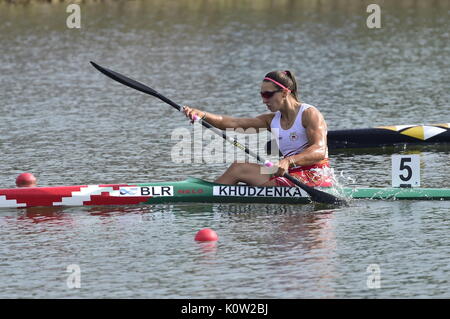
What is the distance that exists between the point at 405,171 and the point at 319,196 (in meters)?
1.33

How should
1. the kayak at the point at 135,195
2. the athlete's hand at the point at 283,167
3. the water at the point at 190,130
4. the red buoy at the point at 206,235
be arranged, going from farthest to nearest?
the kayak at the point at 135,195 → the athlete's hand at the point at 283,167 → the red buoy at the point at 206,235 → the water at the point at 190,130

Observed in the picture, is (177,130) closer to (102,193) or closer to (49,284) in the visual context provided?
(102,193)

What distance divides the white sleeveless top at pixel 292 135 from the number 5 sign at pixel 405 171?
1356mm

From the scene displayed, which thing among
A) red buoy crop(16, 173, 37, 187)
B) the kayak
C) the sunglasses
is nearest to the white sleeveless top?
the sunglasses

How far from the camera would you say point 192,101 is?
29906 mm

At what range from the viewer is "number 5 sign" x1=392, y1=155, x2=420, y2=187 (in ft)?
57.9

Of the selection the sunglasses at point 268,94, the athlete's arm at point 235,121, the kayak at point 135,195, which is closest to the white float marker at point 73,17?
the kayak at point 135,195

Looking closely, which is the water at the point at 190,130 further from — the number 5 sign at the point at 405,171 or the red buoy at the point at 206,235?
the number 5 sign at the point at 405,171

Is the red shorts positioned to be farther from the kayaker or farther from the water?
the water

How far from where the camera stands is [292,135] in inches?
697

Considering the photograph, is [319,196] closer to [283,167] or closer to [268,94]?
[283,167]

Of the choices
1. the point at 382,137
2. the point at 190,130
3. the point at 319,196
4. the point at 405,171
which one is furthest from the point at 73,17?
the point at 405,171

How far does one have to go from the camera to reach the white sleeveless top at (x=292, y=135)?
57.9 feet

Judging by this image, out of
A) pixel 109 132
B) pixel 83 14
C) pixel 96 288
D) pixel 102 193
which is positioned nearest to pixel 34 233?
pixel 102 193
